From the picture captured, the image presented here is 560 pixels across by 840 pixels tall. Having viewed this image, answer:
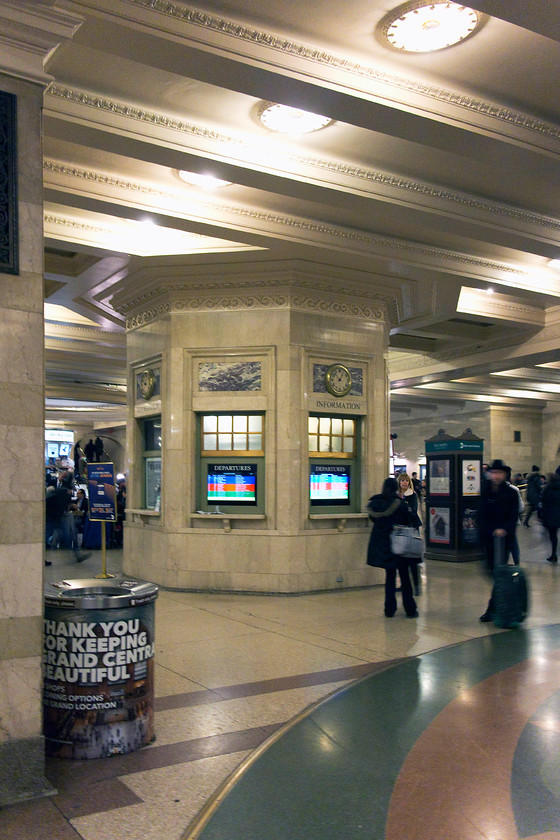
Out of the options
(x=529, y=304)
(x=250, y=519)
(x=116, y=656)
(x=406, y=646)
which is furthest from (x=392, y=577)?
(x=529, y=304)

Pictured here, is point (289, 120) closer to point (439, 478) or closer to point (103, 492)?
point (103, 492)

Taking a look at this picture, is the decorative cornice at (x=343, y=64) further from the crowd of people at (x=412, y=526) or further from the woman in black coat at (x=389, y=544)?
the woman in black coat at (x=389, y=544)

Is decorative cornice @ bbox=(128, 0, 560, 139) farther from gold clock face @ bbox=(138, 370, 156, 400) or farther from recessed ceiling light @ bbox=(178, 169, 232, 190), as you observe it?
gold clock face @ bbox=(138, 370, 156, 400)

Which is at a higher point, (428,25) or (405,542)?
(428,25)

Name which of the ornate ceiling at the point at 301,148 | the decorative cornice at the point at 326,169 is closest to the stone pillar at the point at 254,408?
the ornate ceiling at the point at 301,148

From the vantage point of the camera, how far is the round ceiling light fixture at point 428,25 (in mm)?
5207

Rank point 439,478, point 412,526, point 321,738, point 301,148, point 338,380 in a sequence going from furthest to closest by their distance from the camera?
point 439,478 → point 338,380 → point 412,526 → point 301,148 → point 321,738

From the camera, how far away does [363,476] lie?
10.6 meters

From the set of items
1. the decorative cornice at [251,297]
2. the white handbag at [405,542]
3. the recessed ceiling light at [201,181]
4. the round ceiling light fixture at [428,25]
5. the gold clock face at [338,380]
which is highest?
the round ceiling light fixture at [428,25]

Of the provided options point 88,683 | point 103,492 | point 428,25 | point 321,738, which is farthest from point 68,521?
point 428,25

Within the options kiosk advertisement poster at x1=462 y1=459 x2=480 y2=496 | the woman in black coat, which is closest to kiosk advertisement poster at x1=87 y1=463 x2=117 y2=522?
the woman in black coat

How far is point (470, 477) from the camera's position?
1370 cm

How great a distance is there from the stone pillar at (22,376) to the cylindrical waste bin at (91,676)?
324mm

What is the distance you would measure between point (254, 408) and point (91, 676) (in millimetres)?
6147
